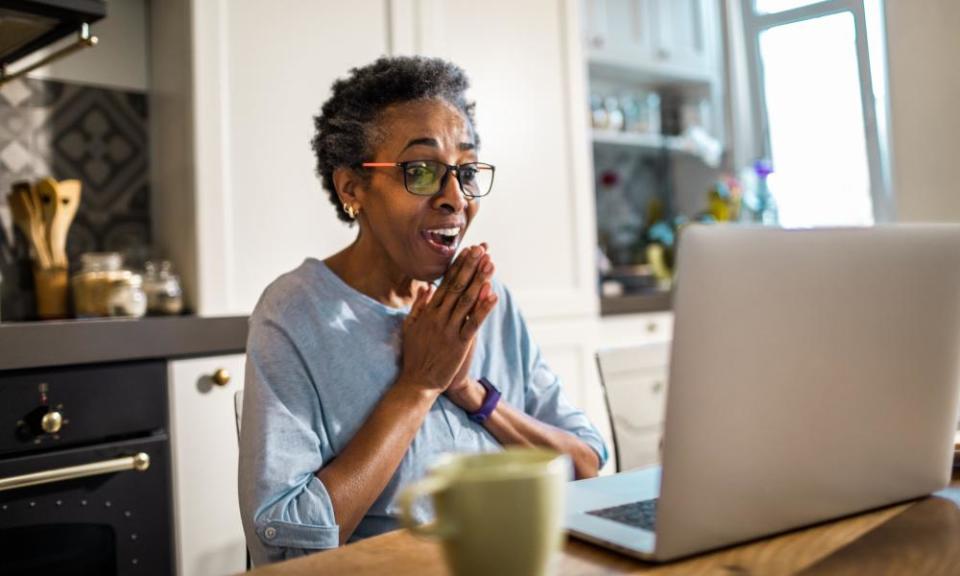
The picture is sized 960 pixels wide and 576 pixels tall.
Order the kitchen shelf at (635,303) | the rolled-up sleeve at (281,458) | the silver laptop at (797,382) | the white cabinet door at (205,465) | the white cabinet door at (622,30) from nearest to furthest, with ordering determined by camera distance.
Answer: the silver laptop at (797,382), the rolled-up sleeve at (281,458), the white cabinet door at (205,465), the kitchen shelf at (635,303), the white cabinet door at (622,30)

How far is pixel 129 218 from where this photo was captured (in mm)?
2256

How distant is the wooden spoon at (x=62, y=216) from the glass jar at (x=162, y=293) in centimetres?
25

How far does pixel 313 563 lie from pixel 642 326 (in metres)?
2.26

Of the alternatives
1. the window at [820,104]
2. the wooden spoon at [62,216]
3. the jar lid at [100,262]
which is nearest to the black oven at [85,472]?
the jar lid at [100,262]

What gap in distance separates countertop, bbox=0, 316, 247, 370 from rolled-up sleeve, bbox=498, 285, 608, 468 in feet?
2.50

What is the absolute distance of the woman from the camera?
990 millimetres

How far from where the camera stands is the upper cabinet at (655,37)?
351cm

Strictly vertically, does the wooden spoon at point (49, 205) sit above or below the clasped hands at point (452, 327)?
above

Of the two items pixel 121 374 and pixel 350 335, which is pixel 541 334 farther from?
pixel 350 335

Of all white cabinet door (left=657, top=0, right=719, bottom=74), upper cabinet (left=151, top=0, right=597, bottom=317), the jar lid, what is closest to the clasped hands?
upper cabinet (left=151, top=0, right=597, bottom=317)

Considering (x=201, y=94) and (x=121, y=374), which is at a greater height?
(x=201, y=94)

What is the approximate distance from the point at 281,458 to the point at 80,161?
160 centimetres

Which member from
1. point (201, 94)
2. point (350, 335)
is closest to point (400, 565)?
point (350, 335)

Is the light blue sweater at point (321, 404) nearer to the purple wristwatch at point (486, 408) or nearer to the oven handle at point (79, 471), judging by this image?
the purple wristwatch at point (486, 408)
